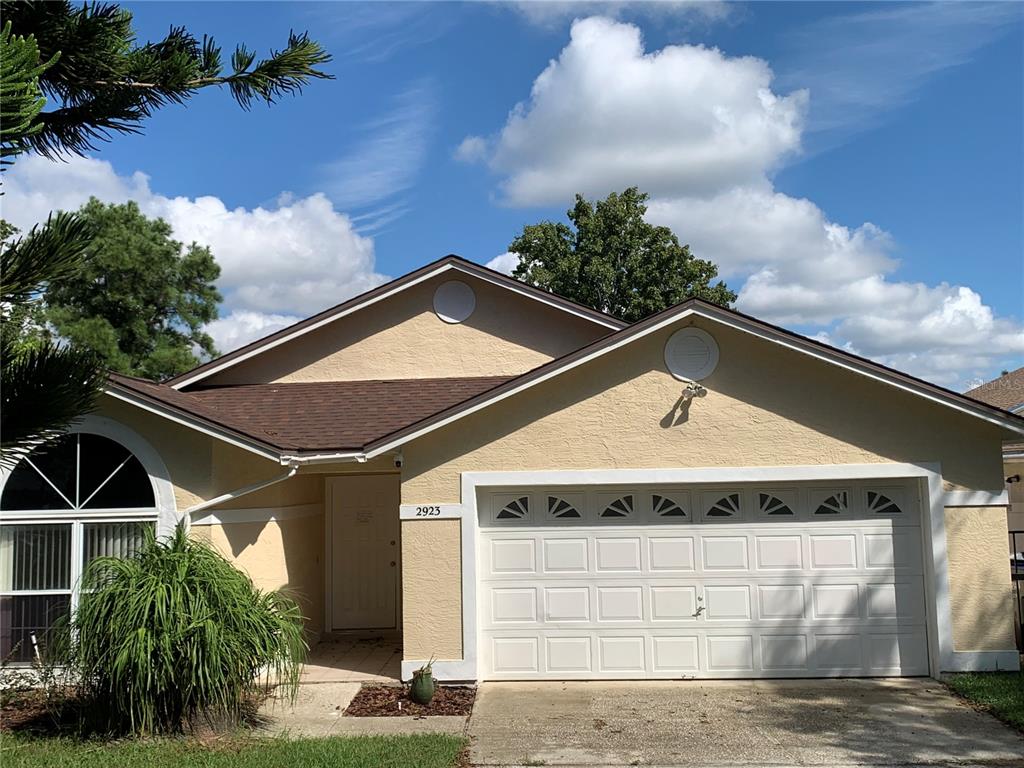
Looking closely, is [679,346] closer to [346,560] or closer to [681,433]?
[681,433]

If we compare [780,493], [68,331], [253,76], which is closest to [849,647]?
[780,493]

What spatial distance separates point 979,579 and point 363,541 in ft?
27.0

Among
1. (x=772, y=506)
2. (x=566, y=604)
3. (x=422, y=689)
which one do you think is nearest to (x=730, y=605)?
(x=772, y=506)

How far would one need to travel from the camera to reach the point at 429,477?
1020 centimetres

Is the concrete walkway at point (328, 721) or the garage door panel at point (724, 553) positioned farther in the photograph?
the garage door panel at point (724, 553)

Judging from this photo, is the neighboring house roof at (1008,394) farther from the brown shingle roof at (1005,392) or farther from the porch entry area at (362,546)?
the porch entry area at (362,546)

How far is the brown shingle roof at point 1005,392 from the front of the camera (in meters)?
18.8

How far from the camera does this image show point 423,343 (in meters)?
13.7

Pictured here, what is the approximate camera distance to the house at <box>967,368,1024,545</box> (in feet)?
48.6

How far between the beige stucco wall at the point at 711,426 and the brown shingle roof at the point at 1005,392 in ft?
31.3

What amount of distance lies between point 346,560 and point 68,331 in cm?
1830

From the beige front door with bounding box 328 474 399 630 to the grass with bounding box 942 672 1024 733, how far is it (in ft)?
24.8

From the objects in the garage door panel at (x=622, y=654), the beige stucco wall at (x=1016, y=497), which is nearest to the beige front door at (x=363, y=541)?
the garage door panel at (x=622, y=654)

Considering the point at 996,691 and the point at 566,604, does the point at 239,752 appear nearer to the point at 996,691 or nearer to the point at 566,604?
the point at 566,604
